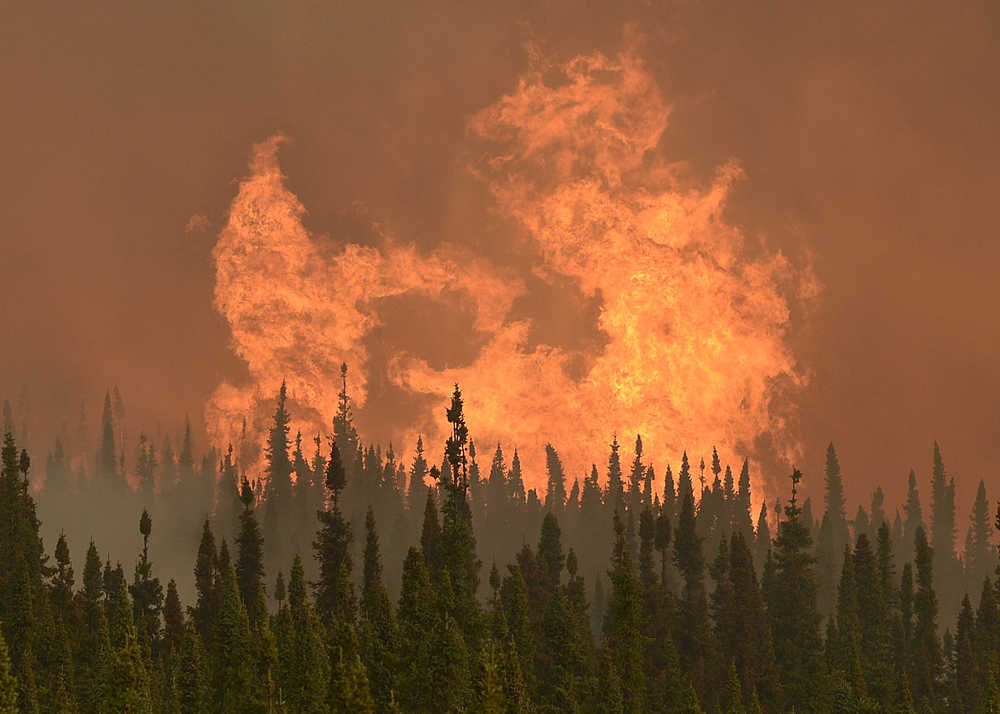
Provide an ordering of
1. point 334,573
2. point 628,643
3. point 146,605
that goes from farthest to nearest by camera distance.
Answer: point 146,605 → point 334,573 → point 628,643

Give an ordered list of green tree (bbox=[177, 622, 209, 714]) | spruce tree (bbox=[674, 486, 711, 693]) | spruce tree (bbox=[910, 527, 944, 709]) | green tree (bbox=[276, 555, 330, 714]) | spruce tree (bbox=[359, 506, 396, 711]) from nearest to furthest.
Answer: green tree (bbox=[276, 555, 330, 714]) < spruce tree (bbox=[359, 506, 396, 711]) < green tree (bbox=[177, 622, 209, 714]) < spruce tree (bbox=[674, 486, 711, 693]) < spruce tree (bbox=[910, 527, 944, 709])

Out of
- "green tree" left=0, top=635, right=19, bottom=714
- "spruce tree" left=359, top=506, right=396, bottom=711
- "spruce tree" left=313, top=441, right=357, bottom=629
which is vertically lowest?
"green tree" left=0, top=635, right=19, bottom=714

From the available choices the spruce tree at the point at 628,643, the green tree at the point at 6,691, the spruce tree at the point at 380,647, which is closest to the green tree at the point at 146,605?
the spruce tree at the point at 380,647

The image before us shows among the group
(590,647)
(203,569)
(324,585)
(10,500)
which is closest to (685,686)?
(590,647)

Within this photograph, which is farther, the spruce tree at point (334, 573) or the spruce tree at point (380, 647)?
the spruce tree at point (334, 573)

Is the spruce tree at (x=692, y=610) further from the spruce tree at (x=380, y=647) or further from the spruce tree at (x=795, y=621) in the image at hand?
the spruce tree at (x=380, y=647)

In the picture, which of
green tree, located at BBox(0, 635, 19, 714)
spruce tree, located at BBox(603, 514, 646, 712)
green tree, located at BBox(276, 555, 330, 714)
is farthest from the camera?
spruce tree, located at BBox(603, 514, 646, 712)

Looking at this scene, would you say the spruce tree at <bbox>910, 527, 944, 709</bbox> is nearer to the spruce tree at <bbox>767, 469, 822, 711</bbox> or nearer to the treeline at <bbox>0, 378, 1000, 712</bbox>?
the treeline at <bbox>0, 378, 1000, 712</bbox>

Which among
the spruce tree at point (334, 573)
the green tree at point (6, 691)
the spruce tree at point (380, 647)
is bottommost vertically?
the green tree at point (6, 691)

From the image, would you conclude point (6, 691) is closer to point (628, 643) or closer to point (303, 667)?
point (303, 667)

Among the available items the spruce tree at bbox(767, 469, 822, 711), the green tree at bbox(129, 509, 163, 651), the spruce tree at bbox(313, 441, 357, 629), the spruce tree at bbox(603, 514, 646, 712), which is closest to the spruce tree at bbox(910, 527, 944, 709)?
the spruce tree at bbox(767, 469, 822, 711)

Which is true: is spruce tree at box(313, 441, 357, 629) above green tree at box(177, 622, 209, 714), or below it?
above

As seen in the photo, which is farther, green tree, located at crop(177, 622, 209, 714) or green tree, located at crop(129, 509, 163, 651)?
green tree, located at crop(129, 509, 163, 651)

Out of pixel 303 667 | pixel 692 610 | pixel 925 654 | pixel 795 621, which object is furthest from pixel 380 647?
pixel 925 654
